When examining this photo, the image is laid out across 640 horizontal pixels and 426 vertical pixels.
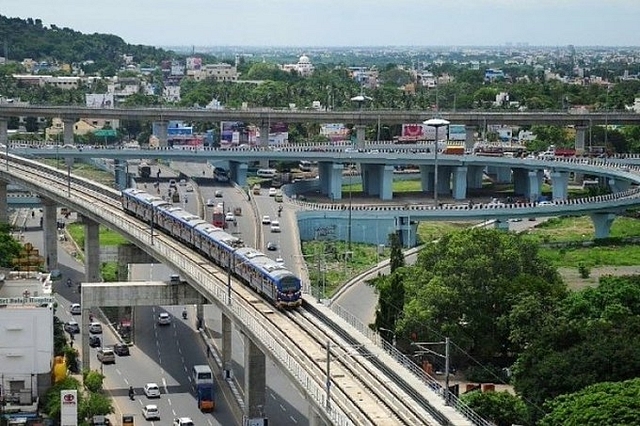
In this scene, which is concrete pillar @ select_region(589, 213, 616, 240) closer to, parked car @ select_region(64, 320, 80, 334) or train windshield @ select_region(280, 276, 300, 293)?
parked car @ select_region(64, 320, 80, 334)

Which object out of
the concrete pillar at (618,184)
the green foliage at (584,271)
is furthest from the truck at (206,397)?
the concrete pillar at (618,184)

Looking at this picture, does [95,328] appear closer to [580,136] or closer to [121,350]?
[121,350]

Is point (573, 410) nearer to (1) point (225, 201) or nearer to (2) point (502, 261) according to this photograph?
(2) point (502, 261)

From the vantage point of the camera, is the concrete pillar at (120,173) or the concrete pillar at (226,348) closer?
the concrete pillar at (226,348)

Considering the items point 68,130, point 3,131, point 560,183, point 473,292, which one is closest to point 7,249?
point 473,292

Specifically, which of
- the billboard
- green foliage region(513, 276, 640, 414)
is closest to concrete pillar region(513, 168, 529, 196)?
the billboard

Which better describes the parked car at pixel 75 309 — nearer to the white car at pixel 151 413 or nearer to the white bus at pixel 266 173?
the white car at pixel 151 413

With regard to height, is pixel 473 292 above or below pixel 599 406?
above
